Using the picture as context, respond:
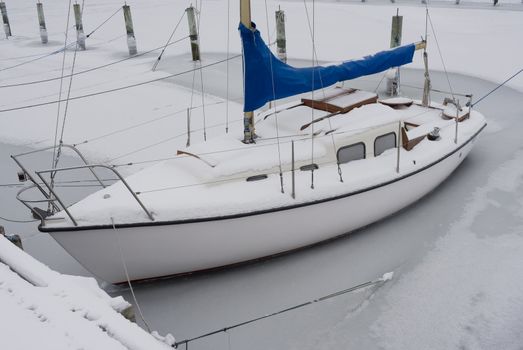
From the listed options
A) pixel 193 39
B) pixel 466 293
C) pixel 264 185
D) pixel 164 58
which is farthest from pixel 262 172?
pixel 164 58

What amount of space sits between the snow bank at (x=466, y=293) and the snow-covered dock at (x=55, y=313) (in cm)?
312

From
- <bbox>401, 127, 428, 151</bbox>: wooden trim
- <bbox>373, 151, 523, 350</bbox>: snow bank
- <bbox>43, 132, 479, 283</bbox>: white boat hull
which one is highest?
<bbox>401, 127, 428, 151</bbox>: wooden trim

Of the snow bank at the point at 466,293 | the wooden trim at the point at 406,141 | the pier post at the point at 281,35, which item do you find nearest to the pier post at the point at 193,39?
the pier post at the point at 281,35

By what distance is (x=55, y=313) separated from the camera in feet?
12.6

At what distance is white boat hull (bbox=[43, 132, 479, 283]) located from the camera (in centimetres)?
598

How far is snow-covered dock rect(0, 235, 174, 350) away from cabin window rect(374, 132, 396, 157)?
4867 mm

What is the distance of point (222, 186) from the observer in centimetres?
665

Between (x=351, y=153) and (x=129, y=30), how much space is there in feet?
48.5

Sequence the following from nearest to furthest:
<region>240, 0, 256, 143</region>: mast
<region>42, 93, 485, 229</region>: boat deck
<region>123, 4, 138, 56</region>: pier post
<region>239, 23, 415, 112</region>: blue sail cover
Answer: <region>42, 93, 485, 229</region>: boat deck, <region>240, 0, 256, 143</region>: mast, <region>239, 23, 415, 112</region>: blue sail cover, <region>123, 4, 138, 56</region>: pier post

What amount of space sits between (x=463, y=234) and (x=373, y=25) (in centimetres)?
1747

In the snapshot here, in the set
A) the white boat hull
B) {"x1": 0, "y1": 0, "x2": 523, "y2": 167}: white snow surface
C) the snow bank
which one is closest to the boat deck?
the white boat hull

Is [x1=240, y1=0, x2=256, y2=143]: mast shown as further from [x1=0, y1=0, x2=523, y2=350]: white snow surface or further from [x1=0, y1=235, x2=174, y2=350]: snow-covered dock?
[x1=0, y1=235, x2=174, y2=350]: snow-covered dock

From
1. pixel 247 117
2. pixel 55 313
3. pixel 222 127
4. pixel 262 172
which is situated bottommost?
pixel 222 127

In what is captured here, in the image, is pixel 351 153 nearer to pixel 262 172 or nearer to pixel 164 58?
pixel 262 172
